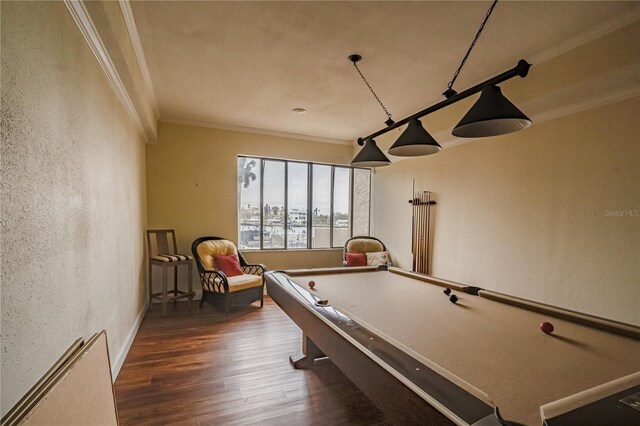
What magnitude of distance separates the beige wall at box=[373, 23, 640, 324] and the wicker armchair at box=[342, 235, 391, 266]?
1.41m

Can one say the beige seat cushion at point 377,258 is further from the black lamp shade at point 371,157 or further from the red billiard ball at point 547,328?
the red billiard ball at point 547,328

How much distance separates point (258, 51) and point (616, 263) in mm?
3483

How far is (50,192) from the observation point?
52.8 inches

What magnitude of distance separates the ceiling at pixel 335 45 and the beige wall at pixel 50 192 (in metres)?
0.83

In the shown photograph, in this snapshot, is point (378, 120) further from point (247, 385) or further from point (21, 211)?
point (21, 211)

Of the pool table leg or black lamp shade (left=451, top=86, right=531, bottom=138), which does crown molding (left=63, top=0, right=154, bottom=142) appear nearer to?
black lamp shade (left=451, top=86, right=531, bottom=138)

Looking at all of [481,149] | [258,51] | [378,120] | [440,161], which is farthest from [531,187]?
[258,51]

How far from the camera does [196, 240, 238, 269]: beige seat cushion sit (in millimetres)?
4496

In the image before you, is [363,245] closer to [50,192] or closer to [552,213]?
[552,213]

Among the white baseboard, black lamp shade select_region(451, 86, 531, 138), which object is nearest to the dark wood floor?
the white baseboard

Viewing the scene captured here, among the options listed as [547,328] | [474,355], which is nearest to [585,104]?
[547,328]

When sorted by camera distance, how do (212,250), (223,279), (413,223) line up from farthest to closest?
(413,223) < (212,250) < (223,279)

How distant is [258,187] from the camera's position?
5.43 m

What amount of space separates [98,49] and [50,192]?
1.17m
